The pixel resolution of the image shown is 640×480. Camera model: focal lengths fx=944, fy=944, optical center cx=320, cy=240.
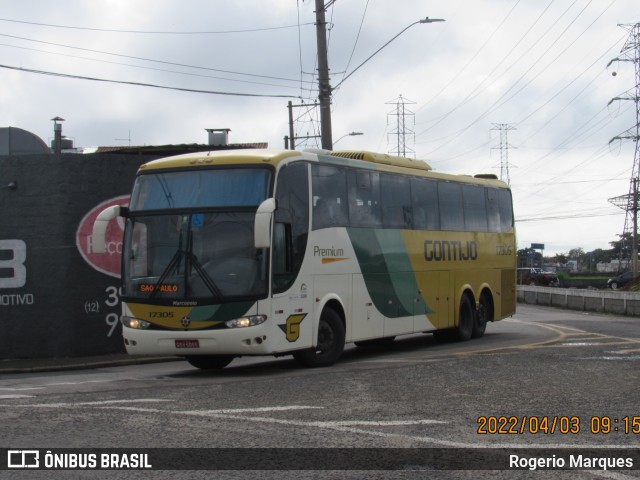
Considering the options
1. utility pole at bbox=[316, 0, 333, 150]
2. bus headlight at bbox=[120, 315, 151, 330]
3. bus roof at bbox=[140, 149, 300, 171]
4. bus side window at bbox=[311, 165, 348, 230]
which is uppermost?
utility pole at bbox=[316, 0, 333, 150]

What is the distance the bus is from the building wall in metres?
5.31

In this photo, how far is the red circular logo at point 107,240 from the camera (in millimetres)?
20562

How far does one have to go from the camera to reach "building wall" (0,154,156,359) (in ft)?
66.9

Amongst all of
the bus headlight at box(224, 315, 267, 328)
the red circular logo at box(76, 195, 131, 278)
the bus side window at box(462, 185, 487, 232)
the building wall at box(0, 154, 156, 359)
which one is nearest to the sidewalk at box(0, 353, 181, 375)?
the building wall at box(0, 154, 156, 359)

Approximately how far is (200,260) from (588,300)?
30.6 m

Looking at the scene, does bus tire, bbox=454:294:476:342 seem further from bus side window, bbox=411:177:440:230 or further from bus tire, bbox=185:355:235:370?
bus tire, bbox=185:355:235:370

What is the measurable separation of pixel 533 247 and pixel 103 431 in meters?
71.7

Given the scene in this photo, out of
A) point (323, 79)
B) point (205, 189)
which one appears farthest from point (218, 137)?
point (205, 189)

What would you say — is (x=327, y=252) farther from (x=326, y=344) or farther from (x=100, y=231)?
(x=100, y=231)

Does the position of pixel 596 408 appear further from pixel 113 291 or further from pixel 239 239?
pixel 113 291

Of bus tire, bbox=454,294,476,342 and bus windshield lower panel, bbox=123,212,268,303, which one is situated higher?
bus windshield lower panel, bbox=123,212,268,303

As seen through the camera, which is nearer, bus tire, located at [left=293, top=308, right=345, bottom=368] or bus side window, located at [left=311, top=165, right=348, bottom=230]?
bus tire, located at [left=293, top=308, right=345, bottom=368]

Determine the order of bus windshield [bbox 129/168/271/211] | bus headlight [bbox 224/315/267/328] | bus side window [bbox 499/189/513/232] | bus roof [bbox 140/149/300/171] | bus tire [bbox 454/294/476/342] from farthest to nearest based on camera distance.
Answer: bus side window [bbox 499/189/513/232]
bus tire [bbox 454/294/476/342]
bus roof [bbox 140/149/300/171]
bus windshield [bbox 129/168/271/211]
bus headlight [bbox 224/315/267/328]

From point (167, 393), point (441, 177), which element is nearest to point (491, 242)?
point (441, 177)
